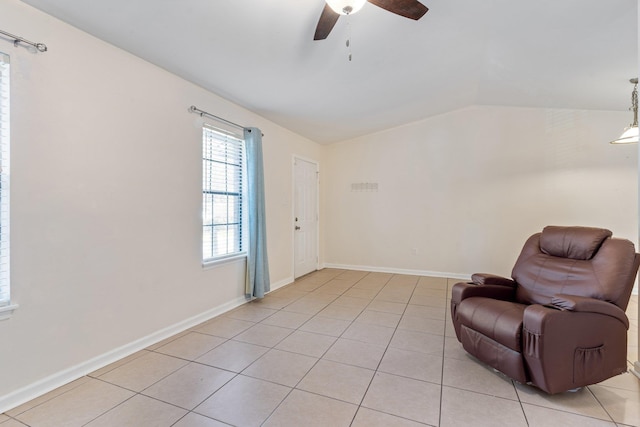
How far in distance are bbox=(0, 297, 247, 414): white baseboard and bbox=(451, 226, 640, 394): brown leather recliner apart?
264cm

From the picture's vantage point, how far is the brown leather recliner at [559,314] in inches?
72.3

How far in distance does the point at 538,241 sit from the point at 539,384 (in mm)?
1427

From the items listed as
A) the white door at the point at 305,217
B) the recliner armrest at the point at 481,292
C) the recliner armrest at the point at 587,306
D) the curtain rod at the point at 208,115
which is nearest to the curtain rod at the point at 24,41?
the curtain rod at the point at 208,115

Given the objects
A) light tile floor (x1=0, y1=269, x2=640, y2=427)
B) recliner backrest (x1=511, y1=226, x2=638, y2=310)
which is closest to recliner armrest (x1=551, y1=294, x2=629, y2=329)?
recliner backrest (x1=511, y1=226, x2=638, y2=310)

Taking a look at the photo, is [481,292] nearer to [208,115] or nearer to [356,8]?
[356,8]

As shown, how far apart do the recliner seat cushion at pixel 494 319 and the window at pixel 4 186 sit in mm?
3156

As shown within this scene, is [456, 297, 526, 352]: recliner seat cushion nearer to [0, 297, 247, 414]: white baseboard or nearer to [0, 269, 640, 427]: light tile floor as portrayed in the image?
[0, 269, 640, 427]: light tile floor

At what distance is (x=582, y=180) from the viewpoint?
4.45 meters

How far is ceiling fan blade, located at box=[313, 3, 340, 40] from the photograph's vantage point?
1711 millimetres

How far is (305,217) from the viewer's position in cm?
541

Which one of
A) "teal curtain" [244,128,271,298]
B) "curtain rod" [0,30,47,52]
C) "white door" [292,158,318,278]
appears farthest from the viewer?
"white door" [292,158,318,278]

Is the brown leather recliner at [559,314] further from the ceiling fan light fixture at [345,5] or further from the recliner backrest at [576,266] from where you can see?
the ceiling fan light fixture at [345,5]

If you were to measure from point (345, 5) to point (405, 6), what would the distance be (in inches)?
15.4

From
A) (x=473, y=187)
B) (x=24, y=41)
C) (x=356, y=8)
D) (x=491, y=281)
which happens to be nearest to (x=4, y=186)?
(x=24, y=41)
